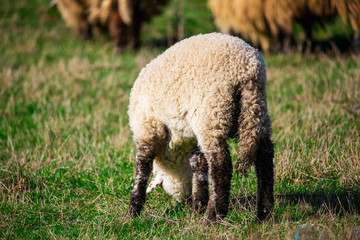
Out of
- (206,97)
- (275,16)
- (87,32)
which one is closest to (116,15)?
(87,32)

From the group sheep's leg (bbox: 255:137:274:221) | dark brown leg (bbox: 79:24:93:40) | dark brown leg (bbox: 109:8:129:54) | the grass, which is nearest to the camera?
sheep's leg (bbox: 255:137:274:221)

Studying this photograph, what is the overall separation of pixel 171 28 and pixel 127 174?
7672 mm

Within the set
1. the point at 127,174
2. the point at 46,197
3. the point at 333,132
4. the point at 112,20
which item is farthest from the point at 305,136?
the point at 112,20

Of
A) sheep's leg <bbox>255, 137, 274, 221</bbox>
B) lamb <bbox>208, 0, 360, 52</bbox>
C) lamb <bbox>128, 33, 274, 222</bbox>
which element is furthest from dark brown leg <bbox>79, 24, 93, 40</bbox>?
sheep's leg <bbox>255, 137, 274, 221</bbox>

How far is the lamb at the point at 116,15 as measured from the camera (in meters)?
8.73

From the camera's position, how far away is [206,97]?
2529mm

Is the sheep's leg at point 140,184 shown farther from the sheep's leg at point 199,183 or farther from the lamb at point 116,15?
the lamb at point 116,15

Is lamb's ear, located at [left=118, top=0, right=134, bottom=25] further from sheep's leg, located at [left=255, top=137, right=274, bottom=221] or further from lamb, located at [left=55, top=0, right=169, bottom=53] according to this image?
sheep's leg, located at [left=255, top=137, right=274, bottom=221]

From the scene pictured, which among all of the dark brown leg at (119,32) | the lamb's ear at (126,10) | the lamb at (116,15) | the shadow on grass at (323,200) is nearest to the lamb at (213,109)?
the shadow on grass at (323,200)

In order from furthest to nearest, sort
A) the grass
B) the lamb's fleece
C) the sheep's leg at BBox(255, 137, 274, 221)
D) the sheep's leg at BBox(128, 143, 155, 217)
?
the sheep's leg at BBox(128, 143, 155, 217) → the grass → the sheep's leg at BBox(255, 137, 274, 221) → the lamb's fleece

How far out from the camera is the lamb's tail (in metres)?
2.53

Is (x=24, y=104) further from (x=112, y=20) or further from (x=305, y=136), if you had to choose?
(x=305, y=136)

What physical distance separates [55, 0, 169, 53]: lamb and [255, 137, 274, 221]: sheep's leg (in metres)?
6.66

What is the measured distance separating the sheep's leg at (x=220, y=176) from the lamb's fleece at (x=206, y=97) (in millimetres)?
47
